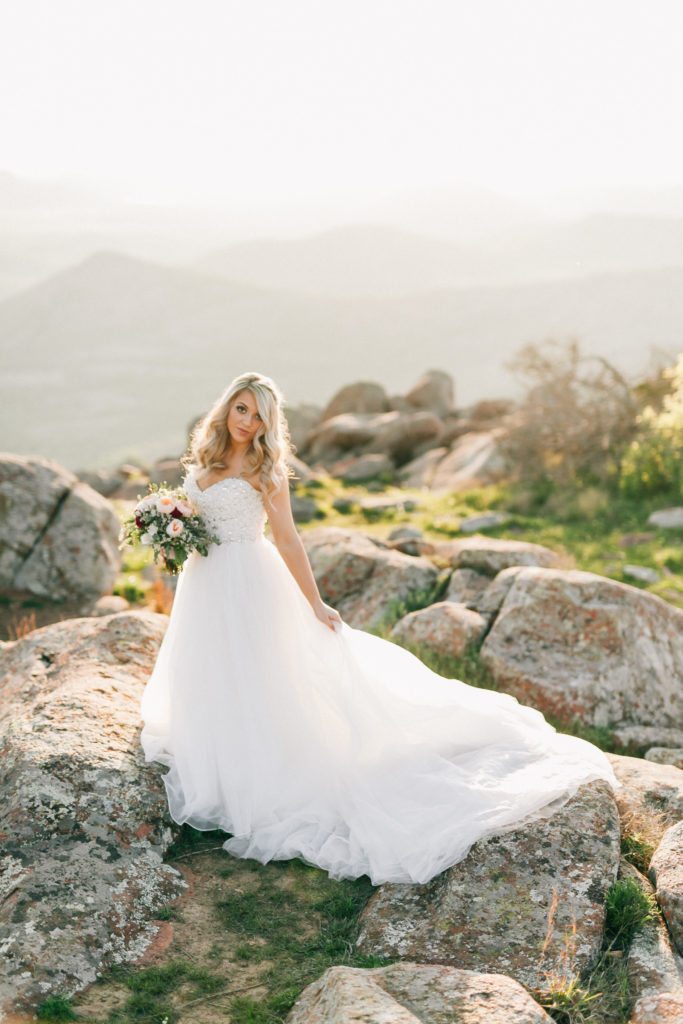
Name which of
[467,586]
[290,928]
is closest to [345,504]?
[467,586]

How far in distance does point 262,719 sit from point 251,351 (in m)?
164

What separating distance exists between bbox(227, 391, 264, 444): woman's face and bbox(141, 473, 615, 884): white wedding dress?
413 millimetres

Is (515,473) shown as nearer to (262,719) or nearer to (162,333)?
(262,719)

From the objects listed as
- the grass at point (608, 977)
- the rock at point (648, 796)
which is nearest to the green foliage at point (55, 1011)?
the grass at point (608, 977)

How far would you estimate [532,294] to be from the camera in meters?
161

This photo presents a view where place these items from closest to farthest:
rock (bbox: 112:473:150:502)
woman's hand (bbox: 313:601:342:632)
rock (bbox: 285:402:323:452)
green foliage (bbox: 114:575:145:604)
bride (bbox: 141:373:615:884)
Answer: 1. bride (bbox: 141:373:615:884)
2. woman's hand (bbox: 313:601:342:632)
3. green foliage (bbox: 114:575:145:604)
4. rock (bbox: 112:473:150:502)
5. rock (bbox: 285:402:323:452)

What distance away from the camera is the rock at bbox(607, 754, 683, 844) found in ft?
19.8

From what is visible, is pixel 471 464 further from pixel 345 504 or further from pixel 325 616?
pixel 325 616

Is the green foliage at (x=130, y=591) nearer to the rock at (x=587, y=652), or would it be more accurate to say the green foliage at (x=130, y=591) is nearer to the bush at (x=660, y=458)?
the rock at (x=587, y=652)

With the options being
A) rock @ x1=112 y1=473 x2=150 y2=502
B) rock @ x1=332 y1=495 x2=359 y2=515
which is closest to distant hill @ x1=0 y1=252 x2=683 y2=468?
rock @ x1=112 y1=473 x2=150 y2=502

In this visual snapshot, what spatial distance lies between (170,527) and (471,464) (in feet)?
65.0

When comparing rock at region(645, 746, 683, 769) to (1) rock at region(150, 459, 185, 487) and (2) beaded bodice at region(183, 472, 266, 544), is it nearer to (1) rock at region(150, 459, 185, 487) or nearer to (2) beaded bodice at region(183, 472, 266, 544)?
(2) beaded bodice at region(183, 472, 266, 544)

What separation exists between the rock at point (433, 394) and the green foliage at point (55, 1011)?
33516mm

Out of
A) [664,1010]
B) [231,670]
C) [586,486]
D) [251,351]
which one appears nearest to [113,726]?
[231,670]
